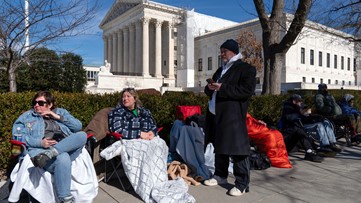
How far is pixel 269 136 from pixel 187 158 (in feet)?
5.70

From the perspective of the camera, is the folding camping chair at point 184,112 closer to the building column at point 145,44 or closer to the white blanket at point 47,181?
the white blanket at point 47,181

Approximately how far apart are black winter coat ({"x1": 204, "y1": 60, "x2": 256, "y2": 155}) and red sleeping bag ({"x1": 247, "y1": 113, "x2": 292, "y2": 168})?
1.76m

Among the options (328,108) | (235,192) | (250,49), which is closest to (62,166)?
(235,192)

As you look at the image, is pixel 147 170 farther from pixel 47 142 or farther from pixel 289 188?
pixel 289 188

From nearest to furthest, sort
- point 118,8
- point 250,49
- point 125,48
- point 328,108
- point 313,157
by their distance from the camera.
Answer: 1. point 313,157
2. point 328,108
3. point 250,49
4. point 125,48
5. point 118,8

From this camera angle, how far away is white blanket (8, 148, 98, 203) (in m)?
3.23

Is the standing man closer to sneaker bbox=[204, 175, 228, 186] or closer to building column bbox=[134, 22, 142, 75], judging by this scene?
sneaker bbox=[204, 175, 228, 186]

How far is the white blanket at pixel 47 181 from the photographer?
10.6 feet

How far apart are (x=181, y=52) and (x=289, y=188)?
52754 mm

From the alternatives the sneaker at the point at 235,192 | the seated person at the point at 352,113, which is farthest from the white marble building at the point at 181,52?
the sneaker at the point at 235,192

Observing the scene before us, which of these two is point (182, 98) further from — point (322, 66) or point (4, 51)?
point (322, 66)

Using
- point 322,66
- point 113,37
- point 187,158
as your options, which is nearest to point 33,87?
point 187,158

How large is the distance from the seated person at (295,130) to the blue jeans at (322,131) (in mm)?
449

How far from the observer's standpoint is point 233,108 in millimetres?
3863
